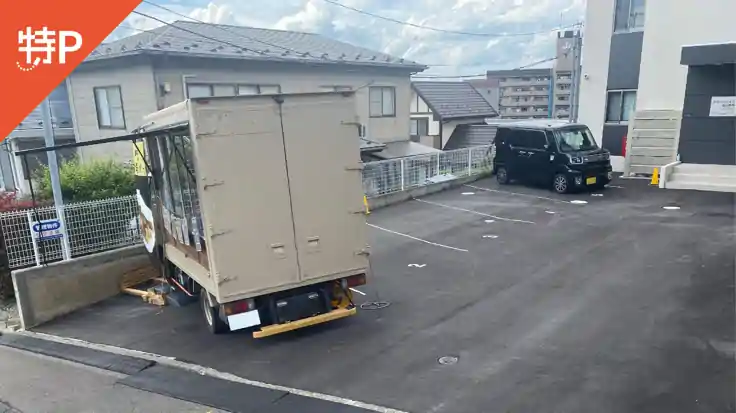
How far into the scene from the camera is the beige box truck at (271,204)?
5.35 metres

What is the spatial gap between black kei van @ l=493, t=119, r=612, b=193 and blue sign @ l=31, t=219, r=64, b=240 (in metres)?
11.6

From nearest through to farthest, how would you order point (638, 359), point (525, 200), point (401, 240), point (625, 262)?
1. point (638, 359)
2. point (625, 262)
3. point (401, 240)
4. point (525, 200)

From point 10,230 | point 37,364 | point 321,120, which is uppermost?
point 321,120

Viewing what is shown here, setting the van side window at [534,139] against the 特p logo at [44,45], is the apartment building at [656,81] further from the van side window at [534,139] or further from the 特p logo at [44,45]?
the 特p logo at [44,45]

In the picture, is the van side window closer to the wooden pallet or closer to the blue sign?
the wooden pallet

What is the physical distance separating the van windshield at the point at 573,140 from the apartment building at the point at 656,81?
9.44 ft

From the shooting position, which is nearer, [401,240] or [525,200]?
[401,240]

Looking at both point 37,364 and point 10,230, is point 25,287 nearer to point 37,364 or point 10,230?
point 10,230

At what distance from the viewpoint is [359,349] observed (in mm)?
5707

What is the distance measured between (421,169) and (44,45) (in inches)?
412

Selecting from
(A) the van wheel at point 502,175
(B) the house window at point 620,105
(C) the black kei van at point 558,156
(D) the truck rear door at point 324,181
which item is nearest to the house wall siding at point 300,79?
Answer: (A) the van wheel at point 502,175

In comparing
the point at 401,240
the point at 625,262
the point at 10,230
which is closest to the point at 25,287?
the point at 10,230

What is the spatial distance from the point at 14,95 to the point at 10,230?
8.87 meters

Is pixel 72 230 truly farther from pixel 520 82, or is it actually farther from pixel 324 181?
pixel 520 82
